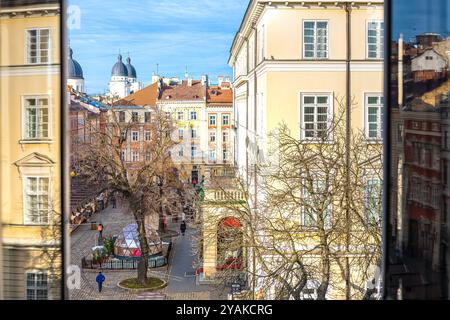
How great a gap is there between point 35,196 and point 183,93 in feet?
46.7

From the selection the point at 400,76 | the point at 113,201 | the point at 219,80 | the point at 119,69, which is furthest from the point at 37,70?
the point at 119,69

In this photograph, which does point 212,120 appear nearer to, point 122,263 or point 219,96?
point 219,96

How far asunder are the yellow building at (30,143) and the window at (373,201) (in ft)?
9.60

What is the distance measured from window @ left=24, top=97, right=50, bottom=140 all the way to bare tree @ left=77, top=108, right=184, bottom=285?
5.48 meters

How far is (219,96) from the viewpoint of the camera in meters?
15.6

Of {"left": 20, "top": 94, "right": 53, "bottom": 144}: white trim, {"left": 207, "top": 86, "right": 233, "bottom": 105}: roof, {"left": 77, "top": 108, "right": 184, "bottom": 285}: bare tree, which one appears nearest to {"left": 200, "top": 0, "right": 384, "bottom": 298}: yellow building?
{"left": 77, "top": 108, "right": 184, "bottom": 285}: bare tree

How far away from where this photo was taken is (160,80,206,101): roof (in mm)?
15172

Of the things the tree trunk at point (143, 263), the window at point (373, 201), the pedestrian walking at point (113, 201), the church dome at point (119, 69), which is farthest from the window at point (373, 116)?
the church dome at point (119, 69)

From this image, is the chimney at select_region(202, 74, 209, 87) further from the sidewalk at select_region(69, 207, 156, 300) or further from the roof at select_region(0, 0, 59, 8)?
the roof at select_region(0, 0, 59, 8)

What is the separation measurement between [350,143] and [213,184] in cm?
228

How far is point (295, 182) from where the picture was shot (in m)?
4.25

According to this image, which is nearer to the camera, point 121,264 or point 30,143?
point 30,143

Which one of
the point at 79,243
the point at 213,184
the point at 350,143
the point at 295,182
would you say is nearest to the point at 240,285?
the point at 295,182

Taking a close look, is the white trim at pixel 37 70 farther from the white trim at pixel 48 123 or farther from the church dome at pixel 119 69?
the church dome at pixel 119 69
